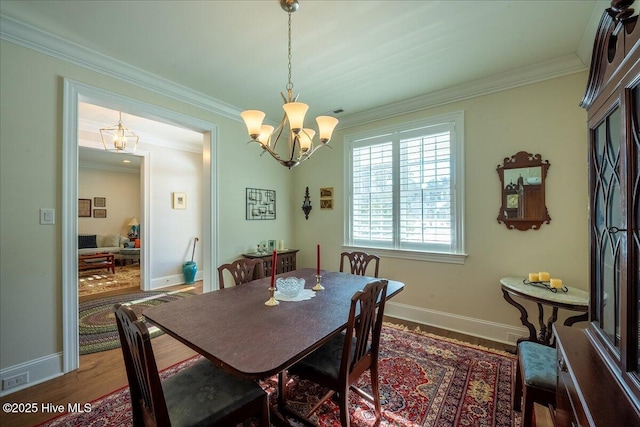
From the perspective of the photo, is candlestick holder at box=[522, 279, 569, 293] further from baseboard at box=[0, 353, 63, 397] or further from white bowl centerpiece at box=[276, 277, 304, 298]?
baseboard at box=[0, 353, 63, 397]

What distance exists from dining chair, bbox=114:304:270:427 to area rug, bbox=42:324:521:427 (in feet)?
2.24

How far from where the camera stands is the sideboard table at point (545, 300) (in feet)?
6.62

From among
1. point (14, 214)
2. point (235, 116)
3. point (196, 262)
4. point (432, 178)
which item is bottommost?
point (196, 262)

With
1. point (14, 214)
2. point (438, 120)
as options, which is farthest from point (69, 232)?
point (438, 120)

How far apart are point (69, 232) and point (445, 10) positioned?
11.5 ft

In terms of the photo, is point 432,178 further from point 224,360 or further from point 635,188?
point 224,360

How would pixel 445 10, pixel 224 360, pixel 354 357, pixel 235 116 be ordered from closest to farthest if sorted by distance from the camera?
pixel 224 360 → pixel 354 357 → pixel 445 10 → pixel 235 116

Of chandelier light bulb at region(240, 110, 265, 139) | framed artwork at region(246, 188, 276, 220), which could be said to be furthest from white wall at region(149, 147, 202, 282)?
chandelier light bulb at region(240, 110, 265, 139)

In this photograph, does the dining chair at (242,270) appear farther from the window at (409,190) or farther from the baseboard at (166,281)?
the baseboard at (166,281)

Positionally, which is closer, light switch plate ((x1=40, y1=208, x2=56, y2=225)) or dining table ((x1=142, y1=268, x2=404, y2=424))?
dining table ((x1=142, y1=268, x2=404, y2=424))

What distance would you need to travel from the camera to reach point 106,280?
5.64 m

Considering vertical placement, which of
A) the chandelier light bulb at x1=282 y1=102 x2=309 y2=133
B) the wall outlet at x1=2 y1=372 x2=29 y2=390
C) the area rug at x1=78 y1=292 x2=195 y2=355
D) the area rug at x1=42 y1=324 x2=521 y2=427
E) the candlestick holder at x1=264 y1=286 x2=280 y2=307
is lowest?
the area rug at x1=78 y1=292 x2=195 y2=355

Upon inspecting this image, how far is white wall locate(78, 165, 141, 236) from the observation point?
7.53 metres

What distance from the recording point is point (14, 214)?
2051 millimetres
